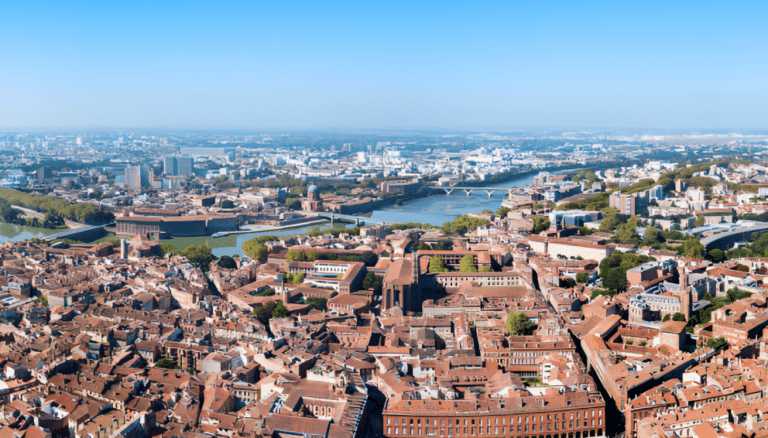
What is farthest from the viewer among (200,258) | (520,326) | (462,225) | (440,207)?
(440,207)

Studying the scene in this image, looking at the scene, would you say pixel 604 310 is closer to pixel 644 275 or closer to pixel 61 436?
pixel 644 275

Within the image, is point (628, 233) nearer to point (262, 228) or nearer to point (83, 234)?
point (262, 228)

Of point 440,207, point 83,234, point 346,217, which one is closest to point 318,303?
point 83,234

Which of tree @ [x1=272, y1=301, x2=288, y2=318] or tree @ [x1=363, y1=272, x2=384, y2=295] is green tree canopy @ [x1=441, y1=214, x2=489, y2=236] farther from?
tree @ [x1=272, y1=301, x2=288, y2=318]

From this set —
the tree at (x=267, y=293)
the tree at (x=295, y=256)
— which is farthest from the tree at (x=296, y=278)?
the tree at (x=267, y=293)

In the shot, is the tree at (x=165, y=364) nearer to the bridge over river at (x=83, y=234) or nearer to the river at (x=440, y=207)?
the bridge over river at (x=83, y=234)

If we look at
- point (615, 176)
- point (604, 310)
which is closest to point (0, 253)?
point (604, 310)
